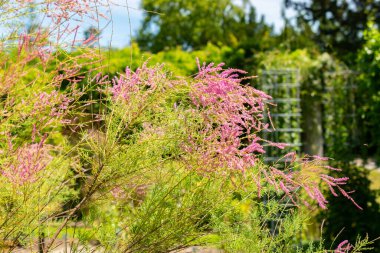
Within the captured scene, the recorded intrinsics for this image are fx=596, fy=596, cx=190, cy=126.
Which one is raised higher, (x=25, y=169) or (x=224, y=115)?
(x=224, y=115)

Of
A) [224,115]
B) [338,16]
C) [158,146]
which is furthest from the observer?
[338,16]

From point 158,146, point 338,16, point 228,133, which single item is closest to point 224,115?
point 228,133

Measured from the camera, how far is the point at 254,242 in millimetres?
3018

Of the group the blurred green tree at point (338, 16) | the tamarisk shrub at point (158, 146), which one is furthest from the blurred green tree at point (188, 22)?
the tamarisk shrub at point (158, 146)

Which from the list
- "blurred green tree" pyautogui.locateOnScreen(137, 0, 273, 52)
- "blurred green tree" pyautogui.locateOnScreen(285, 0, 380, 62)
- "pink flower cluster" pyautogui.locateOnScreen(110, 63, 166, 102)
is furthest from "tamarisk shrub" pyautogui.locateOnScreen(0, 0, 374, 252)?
"blurred green tree" pyautogui.locateOnScreen(137, 0, 273, 52)

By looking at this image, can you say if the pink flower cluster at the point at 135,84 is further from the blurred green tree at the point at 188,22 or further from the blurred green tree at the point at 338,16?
the blurred green tree at the point at 188,22

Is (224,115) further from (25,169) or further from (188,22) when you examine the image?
(188,22)

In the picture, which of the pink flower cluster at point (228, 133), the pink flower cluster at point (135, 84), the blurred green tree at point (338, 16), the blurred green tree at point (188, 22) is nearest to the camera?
the pink flower cluster at point (228, 133)

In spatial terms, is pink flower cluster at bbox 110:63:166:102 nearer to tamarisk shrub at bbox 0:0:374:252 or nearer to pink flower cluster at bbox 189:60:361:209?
tamarisk shrub at bbox 0:0:374:252

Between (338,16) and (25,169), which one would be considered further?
(338,16)

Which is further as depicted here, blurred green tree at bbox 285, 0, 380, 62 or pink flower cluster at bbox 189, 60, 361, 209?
blurred green tree at bbox 285, 0, 380, 62

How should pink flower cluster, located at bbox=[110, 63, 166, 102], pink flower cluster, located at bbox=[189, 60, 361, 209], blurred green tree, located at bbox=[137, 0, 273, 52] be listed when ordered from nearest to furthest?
pink flower cluster, located at bbox=[189, 60, 361, 209] < pink flower cluster, located at bbox=[110, 63, 166, 102] < blurred green tree, located at bbox=[137, 0, 273, 52]

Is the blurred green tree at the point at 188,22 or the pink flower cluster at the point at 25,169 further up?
the blurred green tree at the point at 188,22

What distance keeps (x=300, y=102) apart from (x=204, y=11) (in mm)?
21001
